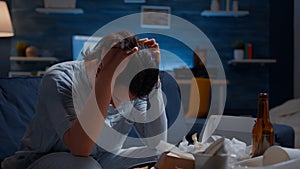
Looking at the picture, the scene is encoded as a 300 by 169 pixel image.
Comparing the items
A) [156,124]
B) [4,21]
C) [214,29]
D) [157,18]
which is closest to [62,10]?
[157,18]

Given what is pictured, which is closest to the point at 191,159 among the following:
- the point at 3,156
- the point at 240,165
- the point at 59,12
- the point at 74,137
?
the point at 240,165

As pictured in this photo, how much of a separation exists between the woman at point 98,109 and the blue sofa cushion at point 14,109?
19cm

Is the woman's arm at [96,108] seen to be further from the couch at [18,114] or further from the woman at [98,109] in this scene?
the couch at [18,114]

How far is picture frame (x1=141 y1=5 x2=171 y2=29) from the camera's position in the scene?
4.68m

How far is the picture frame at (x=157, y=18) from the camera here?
4676mm

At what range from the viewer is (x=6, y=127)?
1.72m

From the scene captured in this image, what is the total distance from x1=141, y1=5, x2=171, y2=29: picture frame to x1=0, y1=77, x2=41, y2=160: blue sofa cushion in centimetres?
286

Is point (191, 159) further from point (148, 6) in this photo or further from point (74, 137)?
point (148, 6)

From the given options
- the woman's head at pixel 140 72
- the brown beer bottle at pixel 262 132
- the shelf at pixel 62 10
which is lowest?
the brown beer bottle at pixel 262 132

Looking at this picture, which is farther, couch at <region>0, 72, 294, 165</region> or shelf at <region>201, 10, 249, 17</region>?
shelf at <region>201, 10, 249, 17</region>

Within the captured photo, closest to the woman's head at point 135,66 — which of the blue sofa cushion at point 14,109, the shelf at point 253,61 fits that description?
the blue sofa cushion at point 14,109

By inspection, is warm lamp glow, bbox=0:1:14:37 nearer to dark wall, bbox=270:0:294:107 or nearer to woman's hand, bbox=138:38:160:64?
woman's hand, bbox=138:38:160:64

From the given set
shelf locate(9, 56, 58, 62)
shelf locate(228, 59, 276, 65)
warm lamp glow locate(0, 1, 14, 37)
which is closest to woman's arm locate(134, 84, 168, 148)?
warm lamp glow locate(0, 1, 14, 37)

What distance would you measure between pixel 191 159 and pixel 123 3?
377cm
